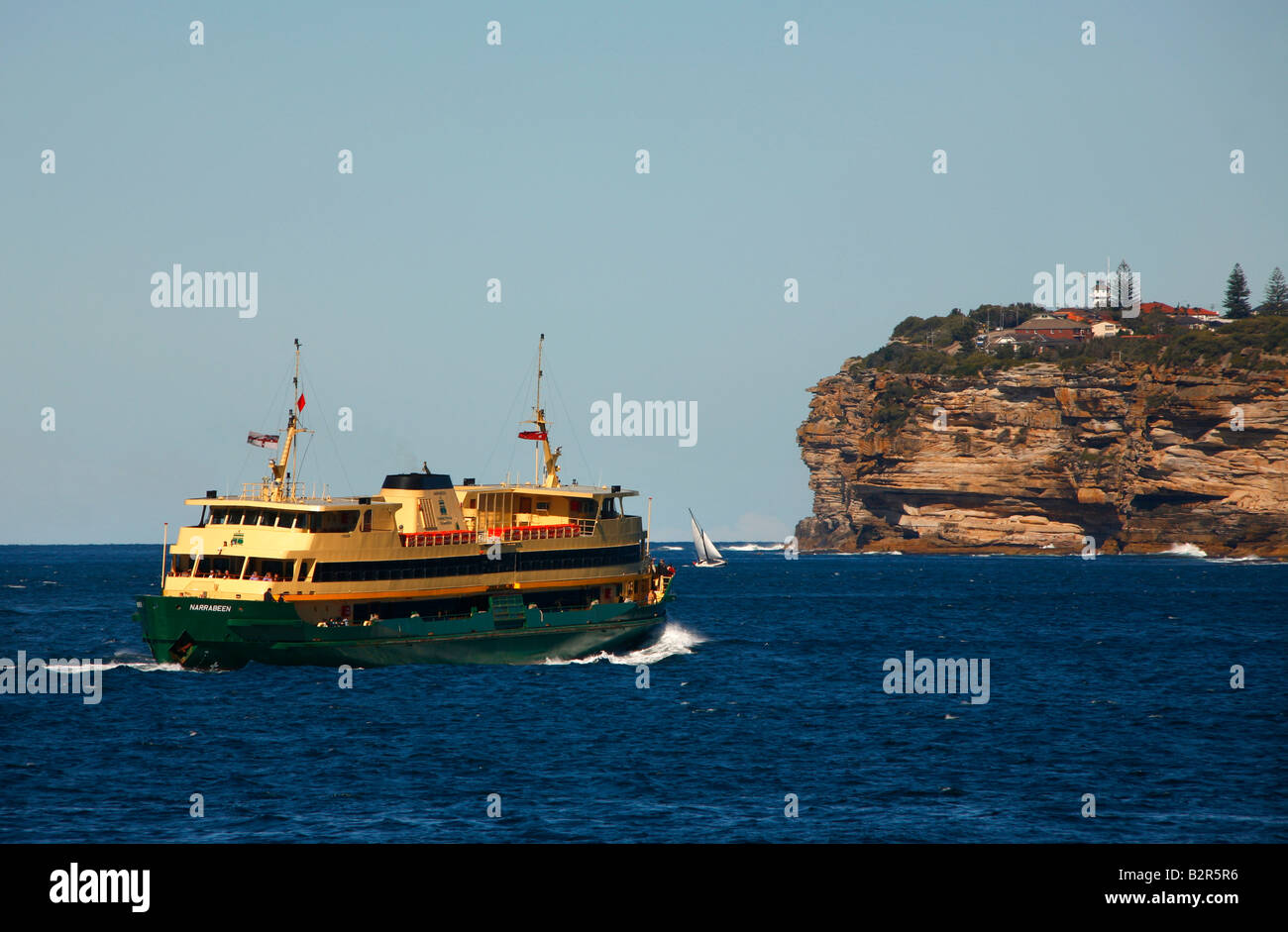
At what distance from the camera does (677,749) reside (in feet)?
116

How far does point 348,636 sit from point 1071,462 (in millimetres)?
129961

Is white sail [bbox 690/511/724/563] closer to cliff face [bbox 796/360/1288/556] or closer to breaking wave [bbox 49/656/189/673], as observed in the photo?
cliff face [bbox 796/360/1288/556]

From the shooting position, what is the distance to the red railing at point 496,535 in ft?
159

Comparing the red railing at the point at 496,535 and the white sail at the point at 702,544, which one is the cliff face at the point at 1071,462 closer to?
the white sail at the point at 702,544

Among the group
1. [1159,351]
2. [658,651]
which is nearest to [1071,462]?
[1159,351]

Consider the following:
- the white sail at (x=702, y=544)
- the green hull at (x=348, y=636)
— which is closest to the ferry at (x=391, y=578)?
the green hull at (x=348, y=636)

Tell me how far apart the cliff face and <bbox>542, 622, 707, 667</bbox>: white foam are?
10037 cm

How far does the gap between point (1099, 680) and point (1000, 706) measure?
30.8ft

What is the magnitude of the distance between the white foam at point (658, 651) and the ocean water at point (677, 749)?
23 centimetres

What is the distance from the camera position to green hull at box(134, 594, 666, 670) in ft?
147

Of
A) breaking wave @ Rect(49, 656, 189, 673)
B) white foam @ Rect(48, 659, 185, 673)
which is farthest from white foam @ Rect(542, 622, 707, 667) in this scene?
white foam @ Rect(48, 659, 185, 673)
